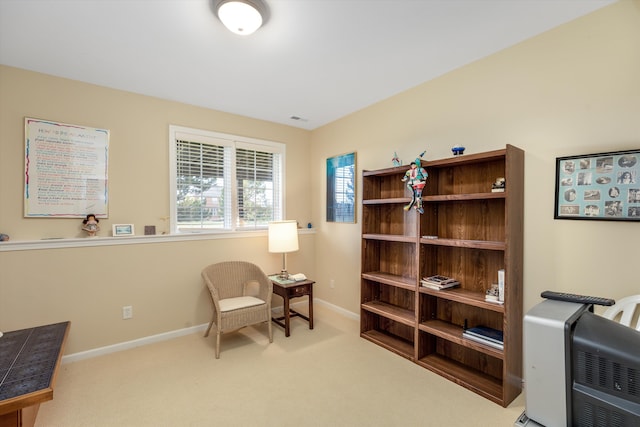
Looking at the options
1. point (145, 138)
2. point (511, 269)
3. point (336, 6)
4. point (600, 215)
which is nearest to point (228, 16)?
point (336, 6)

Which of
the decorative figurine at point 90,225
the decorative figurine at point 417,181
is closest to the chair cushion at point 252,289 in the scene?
the decorative figurine at point 90,225

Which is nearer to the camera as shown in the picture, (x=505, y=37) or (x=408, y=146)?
(x=505, y=37)

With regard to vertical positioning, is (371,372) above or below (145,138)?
below

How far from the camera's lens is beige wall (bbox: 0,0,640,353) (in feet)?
6.23

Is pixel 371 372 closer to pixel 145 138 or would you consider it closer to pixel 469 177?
pixel 469 177

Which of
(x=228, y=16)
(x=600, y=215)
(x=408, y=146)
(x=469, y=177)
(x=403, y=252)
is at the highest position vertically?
(x=228, y=16)

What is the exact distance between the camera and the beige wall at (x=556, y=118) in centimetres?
183

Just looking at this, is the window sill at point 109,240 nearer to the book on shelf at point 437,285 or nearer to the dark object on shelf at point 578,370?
the book on shelf at point 437,285

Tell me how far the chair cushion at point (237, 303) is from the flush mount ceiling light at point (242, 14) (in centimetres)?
235

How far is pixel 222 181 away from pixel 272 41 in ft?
6.38

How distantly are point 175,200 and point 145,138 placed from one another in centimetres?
71

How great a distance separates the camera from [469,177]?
2576mm

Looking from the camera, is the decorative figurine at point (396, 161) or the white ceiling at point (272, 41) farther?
the decorative figurine at point (396, 161)

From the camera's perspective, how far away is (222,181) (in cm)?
370
